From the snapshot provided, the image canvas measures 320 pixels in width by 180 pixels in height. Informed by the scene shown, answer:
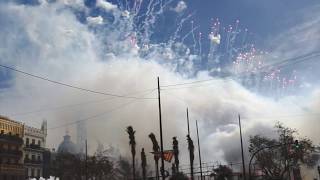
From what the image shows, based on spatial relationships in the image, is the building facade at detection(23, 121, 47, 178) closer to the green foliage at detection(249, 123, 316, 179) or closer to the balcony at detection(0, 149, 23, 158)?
the balcony at detection(0, 149, 23, 158)

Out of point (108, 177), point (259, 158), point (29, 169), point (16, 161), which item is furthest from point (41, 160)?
point (259, 158)

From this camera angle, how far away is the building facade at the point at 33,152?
88688mm

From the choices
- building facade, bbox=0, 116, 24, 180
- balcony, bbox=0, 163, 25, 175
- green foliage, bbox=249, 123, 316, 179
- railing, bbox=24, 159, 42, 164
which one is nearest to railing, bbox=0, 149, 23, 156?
building facade, bbox=0, 116, 24, 180

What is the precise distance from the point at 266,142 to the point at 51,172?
50.8m

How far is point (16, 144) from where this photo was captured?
8356cm

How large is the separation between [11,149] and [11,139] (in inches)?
78.3

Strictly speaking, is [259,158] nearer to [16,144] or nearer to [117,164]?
[16,144]

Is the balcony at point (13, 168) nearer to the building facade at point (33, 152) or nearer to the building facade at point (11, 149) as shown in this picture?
the building facade at point (11, 149)

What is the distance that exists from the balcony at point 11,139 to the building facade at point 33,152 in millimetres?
4045

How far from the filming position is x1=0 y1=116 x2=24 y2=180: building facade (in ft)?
257

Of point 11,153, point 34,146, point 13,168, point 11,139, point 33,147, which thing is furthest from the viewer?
point 34,146

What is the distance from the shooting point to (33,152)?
91.9 metres

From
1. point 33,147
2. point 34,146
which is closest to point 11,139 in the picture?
point 33,147

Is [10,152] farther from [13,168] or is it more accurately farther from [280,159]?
[280,159]
